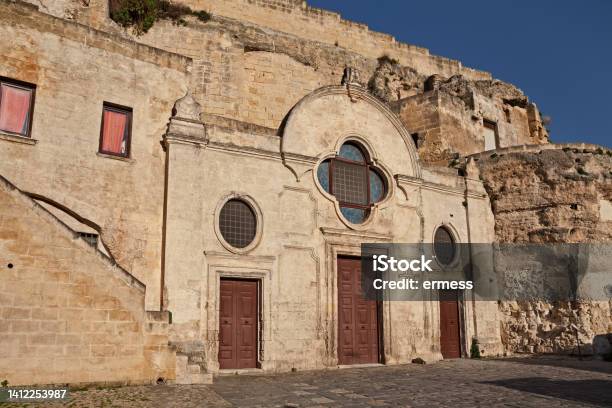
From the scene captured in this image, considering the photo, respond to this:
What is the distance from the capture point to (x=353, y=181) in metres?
15.5

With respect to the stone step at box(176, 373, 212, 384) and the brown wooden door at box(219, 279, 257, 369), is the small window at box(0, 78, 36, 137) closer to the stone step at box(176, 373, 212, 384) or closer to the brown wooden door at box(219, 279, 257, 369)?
the brown wooden door at box(219, 279, 257, 369)

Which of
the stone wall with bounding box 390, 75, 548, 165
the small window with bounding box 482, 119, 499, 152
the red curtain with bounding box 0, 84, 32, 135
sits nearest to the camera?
the red curtain with bounding box 0, 84, 32, 135

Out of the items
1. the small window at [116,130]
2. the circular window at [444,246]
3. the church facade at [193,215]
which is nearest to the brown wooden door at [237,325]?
the church facade at [193,215]

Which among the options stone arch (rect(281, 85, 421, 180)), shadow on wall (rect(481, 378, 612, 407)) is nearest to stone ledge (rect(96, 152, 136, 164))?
stone arch (rect(281, 85, 421, 180))

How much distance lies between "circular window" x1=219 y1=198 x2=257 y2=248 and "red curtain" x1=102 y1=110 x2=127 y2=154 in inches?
105

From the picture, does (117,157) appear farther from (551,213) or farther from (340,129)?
(551,213)

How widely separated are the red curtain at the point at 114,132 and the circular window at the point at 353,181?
16.9 ft

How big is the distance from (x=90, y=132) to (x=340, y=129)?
21.8 ft

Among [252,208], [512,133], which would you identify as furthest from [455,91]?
[252,208]

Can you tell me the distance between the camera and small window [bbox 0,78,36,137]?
10648mm

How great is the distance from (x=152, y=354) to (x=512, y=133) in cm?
2130

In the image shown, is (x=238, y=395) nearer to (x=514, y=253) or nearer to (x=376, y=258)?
(x=376, y=258)

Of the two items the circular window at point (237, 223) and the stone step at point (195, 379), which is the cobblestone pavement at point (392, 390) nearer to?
the stone step at point (195, 379)

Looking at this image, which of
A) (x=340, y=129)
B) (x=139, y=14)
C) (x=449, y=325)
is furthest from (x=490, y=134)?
(x=139, y=14)
